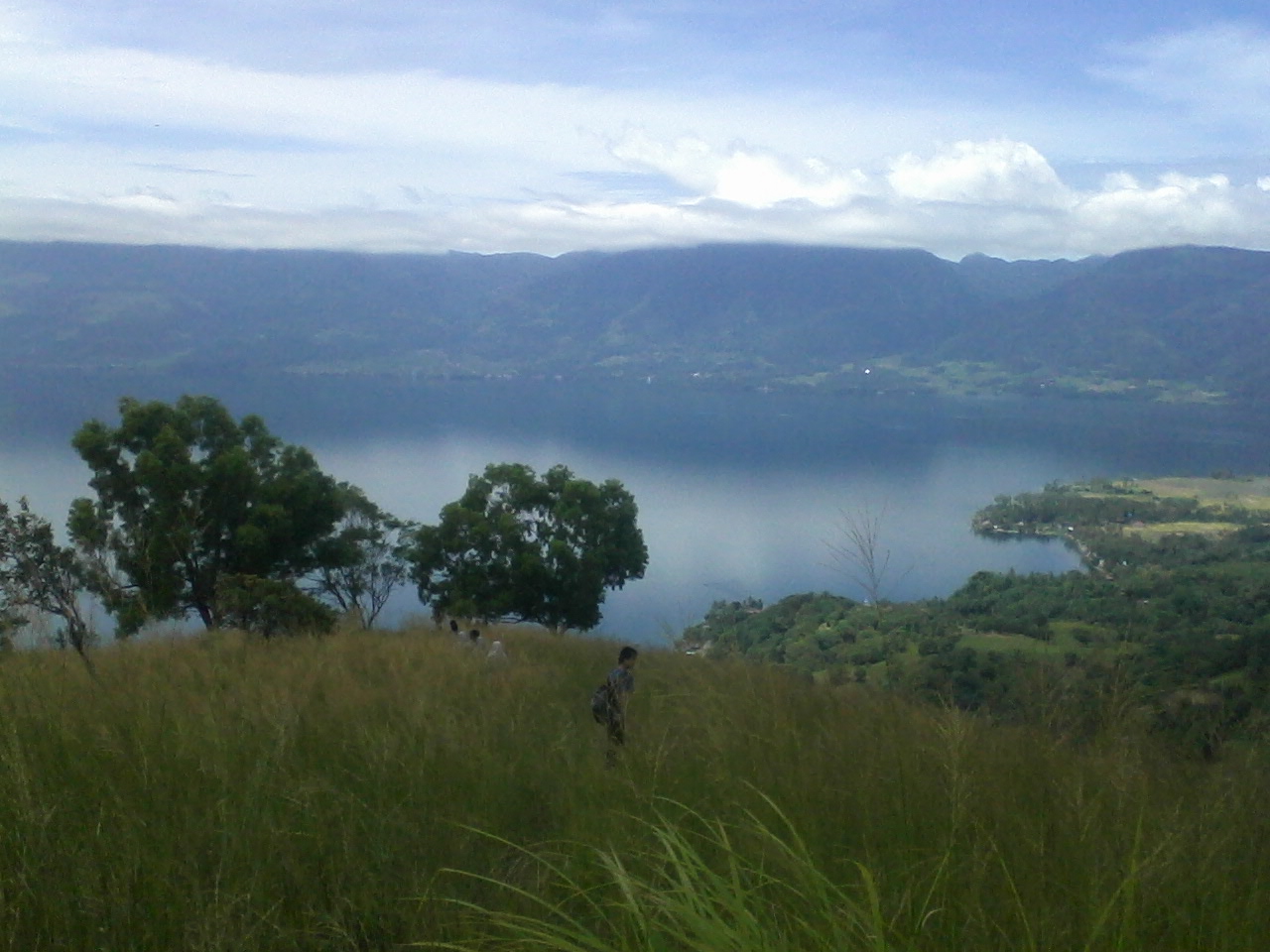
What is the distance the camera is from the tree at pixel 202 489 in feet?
58.2

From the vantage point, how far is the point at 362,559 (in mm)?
21516

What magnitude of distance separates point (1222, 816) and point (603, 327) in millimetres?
137963

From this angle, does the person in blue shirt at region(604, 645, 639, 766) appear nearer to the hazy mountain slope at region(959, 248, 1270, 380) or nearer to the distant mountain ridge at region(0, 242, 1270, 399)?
the distant mountain ridge at region(0, 242, 1270, 399)

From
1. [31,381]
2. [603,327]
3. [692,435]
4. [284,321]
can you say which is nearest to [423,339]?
[284,321]

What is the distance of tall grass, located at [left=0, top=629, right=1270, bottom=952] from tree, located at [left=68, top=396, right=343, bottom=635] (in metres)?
13.9

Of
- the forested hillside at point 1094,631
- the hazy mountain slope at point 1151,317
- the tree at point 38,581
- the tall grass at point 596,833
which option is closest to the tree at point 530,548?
the forested hillside at point 1094,631

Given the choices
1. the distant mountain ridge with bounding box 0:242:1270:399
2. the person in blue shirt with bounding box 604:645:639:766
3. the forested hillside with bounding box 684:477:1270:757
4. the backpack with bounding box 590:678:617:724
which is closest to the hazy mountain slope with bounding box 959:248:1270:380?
the distant mountain ridge with bounding box 0:242:1270:399

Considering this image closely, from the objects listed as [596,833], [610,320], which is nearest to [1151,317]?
[610,320]

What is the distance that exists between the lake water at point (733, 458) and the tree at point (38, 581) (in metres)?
3.30

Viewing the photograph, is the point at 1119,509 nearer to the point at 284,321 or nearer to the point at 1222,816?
the point at 1222,816

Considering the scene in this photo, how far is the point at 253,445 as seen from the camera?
63.0 feet

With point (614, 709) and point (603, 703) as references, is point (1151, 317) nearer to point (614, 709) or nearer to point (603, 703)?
point (603, 703)

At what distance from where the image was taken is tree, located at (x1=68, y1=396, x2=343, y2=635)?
17734 mm

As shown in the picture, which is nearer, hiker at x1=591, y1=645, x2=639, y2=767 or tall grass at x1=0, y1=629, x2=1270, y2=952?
tall grass at x1=0, y1=629, x2=1270, y2=952
